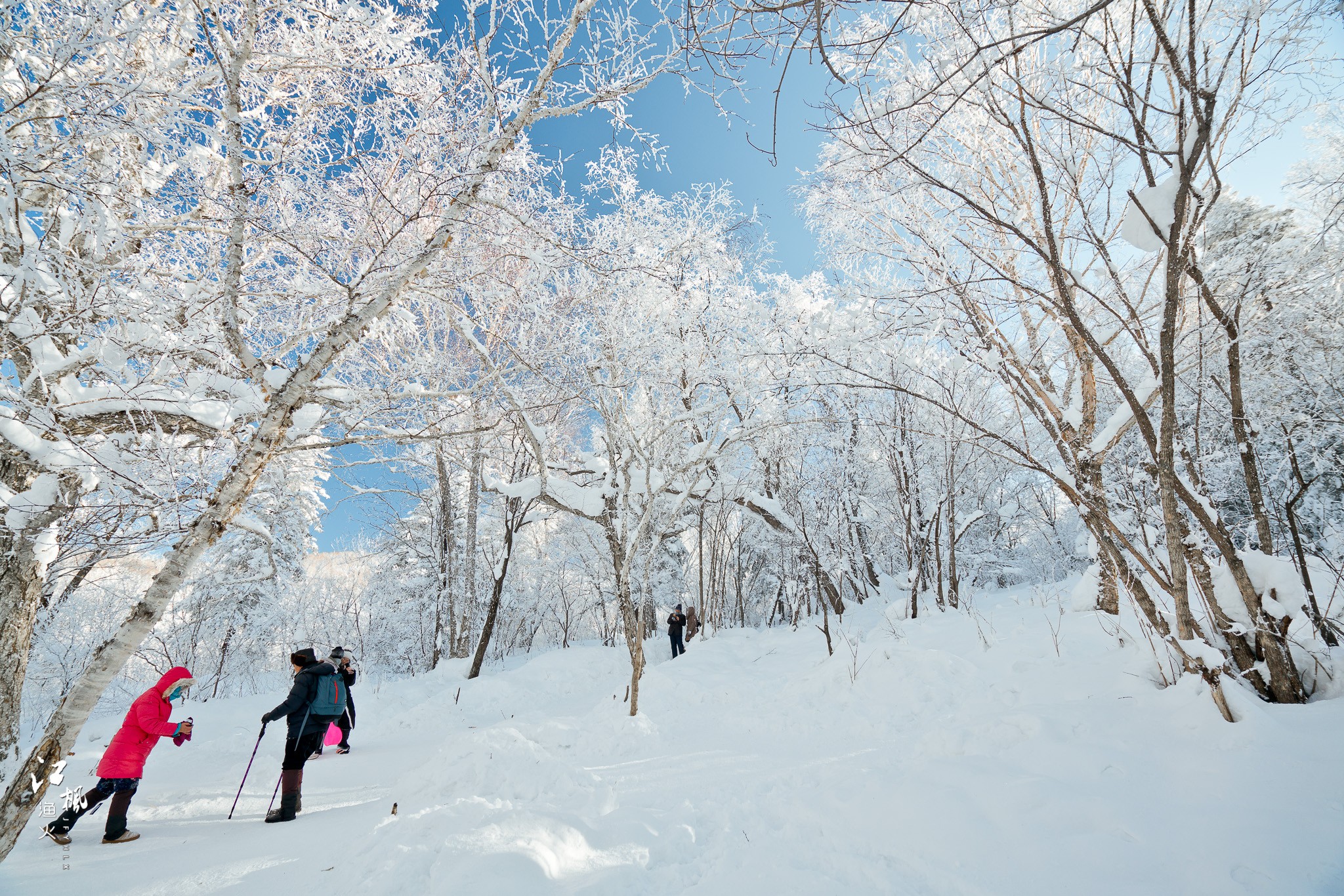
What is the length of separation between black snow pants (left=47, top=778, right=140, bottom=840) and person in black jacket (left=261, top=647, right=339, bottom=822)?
0.85 m

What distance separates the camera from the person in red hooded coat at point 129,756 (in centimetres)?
371

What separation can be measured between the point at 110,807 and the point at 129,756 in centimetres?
32

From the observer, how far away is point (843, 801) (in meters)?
3.10

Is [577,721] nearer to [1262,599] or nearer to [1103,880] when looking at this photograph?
[1103,880]

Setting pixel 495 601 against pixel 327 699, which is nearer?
pixel 327 699

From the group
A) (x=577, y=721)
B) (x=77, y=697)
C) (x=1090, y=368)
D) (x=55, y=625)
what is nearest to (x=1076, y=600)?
(x=1090, y=368)

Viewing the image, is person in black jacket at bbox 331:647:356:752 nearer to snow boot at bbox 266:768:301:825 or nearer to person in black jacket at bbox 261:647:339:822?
person in black jacket at bbox 261:647:339:822

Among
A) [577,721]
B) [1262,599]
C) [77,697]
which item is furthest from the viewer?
[577,721]

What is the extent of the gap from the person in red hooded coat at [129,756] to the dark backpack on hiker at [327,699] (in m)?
0.93

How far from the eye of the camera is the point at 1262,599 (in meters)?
2.47

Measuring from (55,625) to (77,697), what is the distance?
42.4ft

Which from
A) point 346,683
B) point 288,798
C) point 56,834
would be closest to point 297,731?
point 288,798

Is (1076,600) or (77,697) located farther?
(1076,600)

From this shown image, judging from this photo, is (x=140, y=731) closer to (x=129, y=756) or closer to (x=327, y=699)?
(x=129, y=756)
